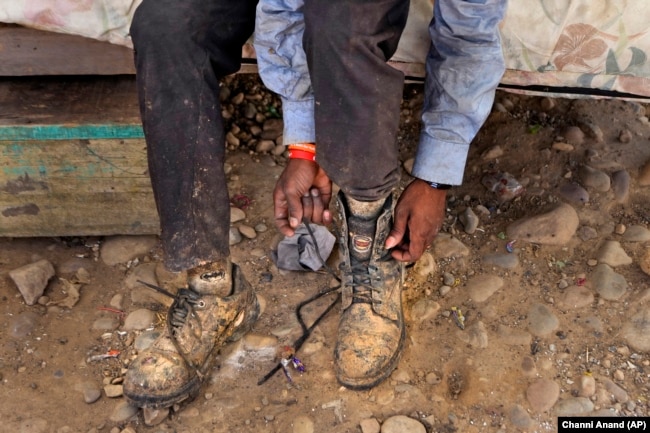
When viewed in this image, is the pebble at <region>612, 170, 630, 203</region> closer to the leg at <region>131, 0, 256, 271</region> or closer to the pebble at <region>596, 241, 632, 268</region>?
the pebble at <region>596, 241, 632, 268</region>

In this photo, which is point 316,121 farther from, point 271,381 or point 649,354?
point 649,354

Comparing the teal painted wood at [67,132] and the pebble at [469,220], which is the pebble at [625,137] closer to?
the pebble at [469,220]

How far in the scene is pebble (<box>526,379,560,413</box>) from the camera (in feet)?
5.89

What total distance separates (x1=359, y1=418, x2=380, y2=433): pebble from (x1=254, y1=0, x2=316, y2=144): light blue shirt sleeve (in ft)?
2.51

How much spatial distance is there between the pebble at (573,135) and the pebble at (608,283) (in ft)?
1.97

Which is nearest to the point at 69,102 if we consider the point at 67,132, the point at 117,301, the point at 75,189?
the point at 67,132

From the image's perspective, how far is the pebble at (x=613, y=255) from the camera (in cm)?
217

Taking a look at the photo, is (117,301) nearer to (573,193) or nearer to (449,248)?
(449,248)

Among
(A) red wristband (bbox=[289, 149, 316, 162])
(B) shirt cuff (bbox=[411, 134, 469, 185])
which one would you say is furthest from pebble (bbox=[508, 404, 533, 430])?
A: (A) red wristband (bbox=[289, 149, 316, 162])

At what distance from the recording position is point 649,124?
2.62m

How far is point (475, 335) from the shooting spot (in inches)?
77.6

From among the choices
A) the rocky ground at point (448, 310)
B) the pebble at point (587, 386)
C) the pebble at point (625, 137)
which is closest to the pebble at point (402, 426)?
the rocky ground at point (448, 310)

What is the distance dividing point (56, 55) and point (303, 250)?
1022 millimetres

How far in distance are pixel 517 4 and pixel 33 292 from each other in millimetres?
1733
